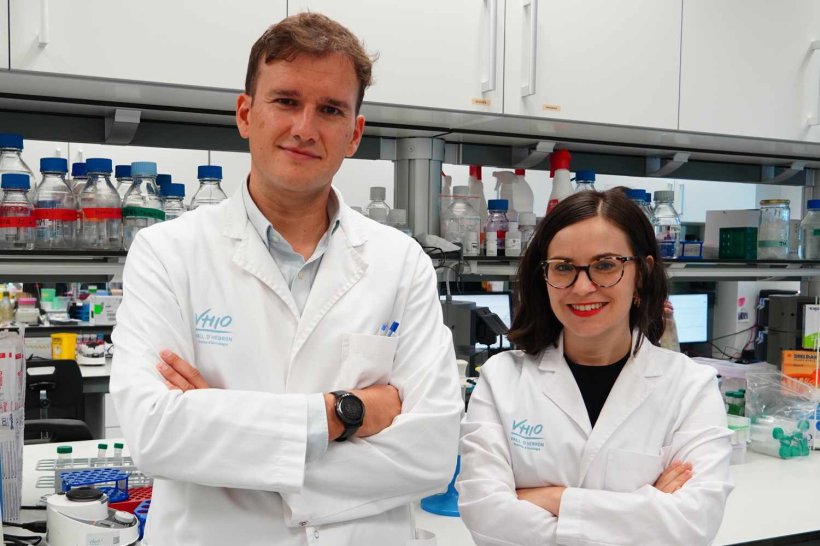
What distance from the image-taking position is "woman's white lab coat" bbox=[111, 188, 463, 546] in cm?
116

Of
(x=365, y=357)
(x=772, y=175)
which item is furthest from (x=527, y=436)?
(x=772, y=175)

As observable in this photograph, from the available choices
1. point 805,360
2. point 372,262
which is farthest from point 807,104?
point 372,262

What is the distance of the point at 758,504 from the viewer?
1865 millimetres

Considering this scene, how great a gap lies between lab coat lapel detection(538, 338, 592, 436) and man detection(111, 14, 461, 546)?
274 mm

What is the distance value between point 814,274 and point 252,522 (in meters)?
2.40

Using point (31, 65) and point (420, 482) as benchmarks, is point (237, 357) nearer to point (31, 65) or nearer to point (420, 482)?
point (420, 482)

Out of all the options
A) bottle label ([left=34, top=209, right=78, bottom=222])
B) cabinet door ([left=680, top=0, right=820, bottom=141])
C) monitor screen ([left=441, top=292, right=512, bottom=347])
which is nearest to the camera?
bottle label ([left=34, top=209, right=78, bottom=222])

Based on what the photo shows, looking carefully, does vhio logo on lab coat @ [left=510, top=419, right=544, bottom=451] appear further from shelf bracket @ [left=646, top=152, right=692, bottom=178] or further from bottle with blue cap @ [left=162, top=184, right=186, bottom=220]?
shelf bracket @ [left=646, top=152, right=692, bottom=178]

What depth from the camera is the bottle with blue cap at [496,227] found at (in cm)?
225

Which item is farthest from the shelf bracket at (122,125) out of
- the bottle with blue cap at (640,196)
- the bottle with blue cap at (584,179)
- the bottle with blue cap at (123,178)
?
the bottle with blue cap at (640,196)

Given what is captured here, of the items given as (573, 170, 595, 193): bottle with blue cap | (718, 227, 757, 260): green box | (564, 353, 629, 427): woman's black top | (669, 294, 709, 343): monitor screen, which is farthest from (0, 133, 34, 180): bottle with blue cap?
(669, 294, 709, 343): monitor screen

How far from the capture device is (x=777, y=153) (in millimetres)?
2703

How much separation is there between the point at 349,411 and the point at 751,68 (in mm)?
1746

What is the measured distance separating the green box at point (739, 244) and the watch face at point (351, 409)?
1922 mm
